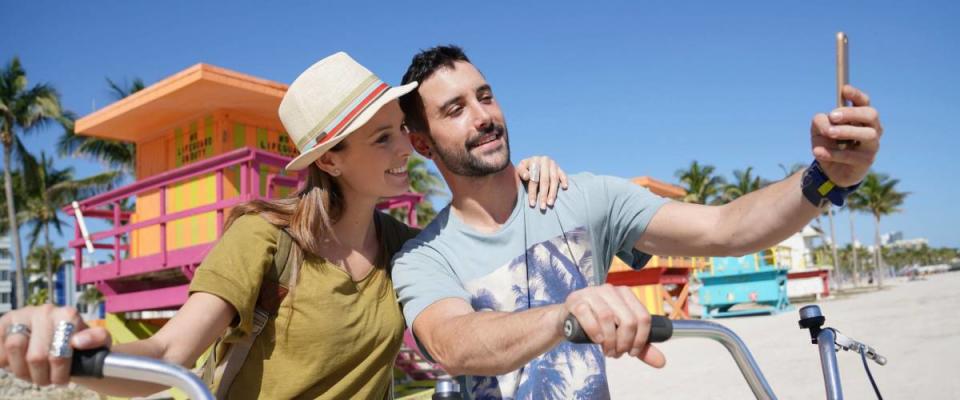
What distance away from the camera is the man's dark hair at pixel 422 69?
9.75 feet

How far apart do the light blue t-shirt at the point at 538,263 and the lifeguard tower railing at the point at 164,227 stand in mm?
7570

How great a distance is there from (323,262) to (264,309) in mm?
274

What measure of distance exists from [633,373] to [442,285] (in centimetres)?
917

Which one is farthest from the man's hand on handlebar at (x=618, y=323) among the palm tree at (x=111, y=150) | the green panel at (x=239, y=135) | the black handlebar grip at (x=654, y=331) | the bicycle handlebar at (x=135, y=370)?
the palm tree at (x=111, y=150)

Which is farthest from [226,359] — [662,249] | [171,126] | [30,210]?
[30,210]

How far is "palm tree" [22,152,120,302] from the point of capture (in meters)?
37.0

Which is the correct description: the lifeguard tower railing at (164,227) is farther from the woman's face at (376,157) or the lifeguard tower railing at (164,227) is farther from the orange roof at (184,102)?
the woman's face at (376,157)

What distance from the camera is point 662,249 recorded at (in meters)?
2.71

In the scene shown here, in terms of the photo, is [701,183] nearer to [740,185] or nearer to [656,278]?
[740,185]

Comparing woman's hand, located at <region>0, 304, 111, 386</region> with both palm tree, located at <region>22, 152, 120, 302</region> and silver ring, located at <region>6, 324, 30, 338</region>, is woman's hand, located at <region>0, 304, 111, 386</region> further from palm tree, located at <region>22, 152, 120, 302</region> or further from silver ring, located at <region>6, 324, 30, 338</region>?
palm tree, located at <region>22, 152, 120, 302</region>

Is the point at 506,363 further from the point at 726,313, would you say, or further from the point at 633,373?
the point at 726,313

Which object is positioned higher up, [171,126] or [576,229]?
[171,126]

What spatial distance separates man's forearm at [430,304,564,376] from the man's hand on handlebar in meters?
0.15

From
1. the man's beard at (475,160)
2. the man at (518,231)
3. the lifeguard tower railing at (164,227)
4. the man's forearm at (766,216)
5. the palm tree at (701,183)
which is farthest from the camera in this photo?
the palm tree at (701,183)
